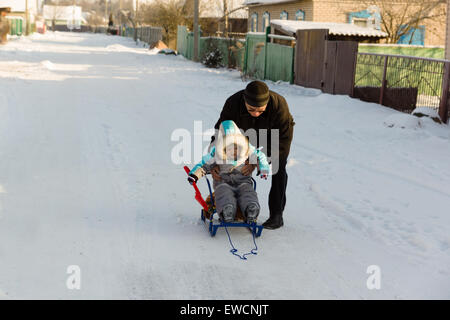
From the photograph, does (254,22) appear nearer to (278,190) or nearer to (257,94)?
(278,190)

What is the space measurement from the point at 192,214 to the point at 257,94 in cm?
176

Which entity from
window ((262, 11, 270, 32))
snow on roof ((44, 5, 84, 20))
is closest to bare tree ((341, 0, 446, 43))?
window ((262, 11, 270, 32))

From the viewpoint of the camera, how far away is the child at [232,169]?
5.29 metres

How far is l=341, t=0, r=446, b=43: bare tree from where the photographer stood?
83.9 feet

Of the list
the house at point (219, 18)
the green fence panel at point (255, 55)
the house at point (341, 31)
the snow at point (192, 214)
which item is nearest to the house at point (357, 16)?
the green fence panel at point (255, 55)

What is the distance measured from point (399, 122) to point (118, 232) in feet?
25.0

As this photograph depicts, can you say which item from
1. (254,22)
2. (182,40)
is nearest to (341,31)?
(254,22)

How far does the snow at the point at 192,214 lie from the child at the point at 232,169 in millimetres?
337

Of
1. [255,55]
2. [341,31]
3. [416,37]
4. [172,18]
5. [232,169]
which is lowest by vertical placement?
[232,169]

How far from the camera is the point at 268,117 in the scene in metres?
5.34

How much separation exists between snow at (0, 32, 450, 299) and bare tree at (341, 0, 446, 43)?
1461cm

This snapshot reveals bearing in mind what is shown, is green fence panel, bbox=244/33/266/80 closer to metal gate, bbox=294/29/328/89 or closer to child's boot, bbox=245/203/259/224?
metal gate, bbox=294/29/328/89

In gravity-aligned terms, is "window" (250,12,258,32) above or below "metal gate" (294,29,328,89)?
above

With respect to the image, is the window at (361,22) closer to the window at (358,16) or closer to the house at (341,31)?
the window at (358,16)
